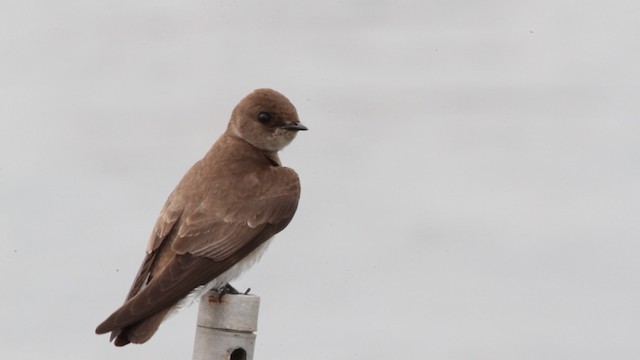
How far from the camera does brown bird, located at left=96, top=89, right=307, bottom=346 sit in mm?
7930

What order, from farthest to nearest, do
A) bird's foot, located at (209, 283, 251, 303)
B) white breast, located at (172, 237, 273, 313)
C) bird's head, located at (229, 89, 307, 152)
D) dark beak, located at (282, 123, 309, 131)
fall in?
bird's head, located at (229, 89, 307, 152)
dark beak, located at (282, 123, 309, 131)
white breast, located at (172, 237, 273, 313)
bird's foot, located at (209, 283, 251, 303)

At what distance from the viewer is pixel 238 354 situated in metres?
7.32

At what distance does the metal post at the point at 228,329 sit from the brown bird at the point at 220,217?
455mm

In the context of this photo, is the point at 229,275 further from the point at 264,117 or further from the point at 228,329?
the point at 264,117

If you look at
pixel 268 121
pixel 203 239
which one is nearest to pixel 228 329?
pixel 203 239

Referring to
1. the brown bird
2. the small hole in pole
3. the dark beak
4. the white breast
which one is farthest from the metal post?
the dark beak

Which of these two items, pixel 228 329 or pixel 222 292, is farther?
pixel 222 292

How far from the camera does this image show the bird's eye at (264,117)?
10.0m

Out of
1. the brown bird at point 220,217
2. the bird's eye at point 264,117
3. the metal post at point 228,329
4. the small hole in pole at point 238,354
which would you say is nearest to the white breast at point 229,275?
the brown bird at point 220,217

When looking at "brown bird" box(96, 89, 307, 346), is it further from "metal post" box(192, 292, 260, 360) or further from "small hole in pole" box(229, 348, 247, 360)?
"small hole in pole" box(229, 348, 247, 360)

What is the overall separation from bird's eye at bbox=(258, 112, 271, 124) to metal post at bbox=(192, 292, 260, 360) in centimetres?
278

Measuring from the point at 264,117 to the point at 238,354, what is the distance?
10.1 ft

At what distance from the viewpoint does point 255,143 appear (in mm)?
10008

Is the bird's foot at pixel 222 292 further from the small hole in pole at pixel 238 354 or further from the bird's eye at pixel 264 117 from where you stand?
the bird's eye at pixel 264 117
